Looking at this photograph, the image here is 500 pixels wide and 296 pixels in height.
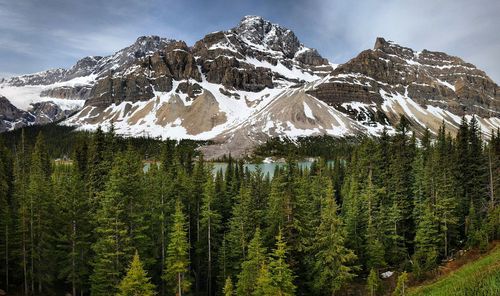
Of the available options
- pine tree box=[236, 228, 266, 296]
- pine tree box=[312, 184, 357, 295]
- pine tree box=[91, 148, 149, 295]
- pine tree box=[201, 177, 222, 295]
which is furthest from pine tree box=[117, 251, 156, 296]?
pine tree box=[201, 177, 222, 295]

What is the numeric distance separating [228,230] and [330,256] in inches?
575

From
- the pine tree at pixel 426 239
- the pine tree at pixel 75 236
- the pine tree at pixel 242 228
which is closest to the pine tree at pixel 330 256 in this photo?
the pine tree at pixel 242 228

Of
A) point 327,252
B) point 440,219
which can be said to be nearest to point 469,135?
point 440,219

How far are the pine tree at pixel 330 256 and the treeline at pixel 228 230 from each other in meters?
0.13

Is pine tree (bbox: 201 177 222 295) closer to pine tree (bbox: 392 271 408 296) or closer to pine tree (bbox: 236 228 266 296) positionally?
pine tree (bbox: 236 228 266 296)

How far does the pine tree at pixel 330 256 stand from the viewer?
124 ft

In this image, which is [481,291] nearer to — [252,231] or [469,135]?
[252,231]

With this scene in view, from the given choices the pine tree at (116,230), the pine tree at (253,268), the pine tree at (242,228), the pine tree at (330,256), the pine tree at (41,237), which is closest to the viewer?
the pine tree at (116,230)

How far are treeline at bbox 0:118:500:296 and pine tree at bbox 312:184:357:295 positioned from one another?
0.13m

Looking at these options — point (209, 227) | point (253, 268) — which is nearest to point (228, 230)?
point (209, 227)

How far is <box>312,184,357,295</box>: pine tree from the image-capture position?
37.8m

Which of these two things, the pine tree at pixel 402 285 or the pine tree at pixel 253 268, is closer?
the pine tree at pixel 402 285

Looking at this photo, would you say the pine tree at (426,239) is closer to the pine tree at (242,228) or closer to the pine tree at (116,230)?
the pine tree at (242,228)

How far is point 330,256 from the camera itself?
3794 centimetres
